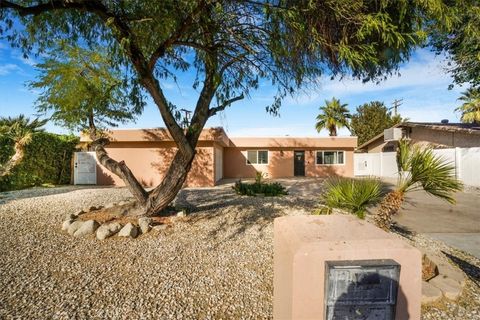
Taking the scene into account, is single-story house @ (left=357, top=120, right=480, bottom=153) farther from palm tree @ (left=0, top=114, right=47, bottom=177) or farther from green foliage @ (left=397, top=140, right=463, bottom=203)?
palm tree @ (left=0, top=114, right=47, bottom=177)

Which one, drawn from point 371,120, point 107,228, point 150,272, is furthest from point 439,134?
point 107,228

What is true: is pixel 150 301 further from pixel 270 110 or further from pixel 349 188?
pixel 270 110

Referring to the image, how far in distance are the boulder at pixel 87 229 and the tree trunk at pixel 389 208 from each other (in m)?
5.21

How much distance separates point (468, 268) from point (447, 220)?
11.4 ft

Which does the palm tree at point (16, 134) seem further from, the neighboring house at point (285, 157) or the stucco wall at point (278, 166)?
the stucco wall at point (278, 166)

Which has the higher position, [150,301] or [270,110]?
[270,110]

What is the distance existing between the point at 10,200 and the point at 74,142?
736 centimetres

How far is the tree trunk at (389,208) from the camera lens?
3529 millimetres

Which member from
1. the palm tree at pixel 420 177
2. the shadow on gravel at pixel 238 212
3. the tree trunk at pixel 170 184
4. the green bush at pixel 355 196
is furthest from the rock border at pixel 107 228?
the palm tree at pixel 420 177

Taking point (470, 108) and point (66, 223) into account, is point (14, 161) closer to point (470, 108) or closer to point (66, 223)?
point (66, 223)

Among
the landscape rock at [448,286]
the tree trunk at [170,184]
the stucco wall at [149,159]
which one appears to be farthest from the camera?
the stucco wall at [149,159]

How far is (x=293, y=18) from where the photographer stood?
129 inches

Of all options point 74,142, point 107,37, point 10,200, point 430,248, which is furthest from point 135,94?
point 74,142

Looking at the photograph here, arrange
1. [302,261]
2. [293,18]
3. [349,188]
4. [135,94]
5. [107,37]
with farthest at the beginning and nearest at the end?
[135,94] → [107,37] → [349,188] → [293,18] → [302,261]
